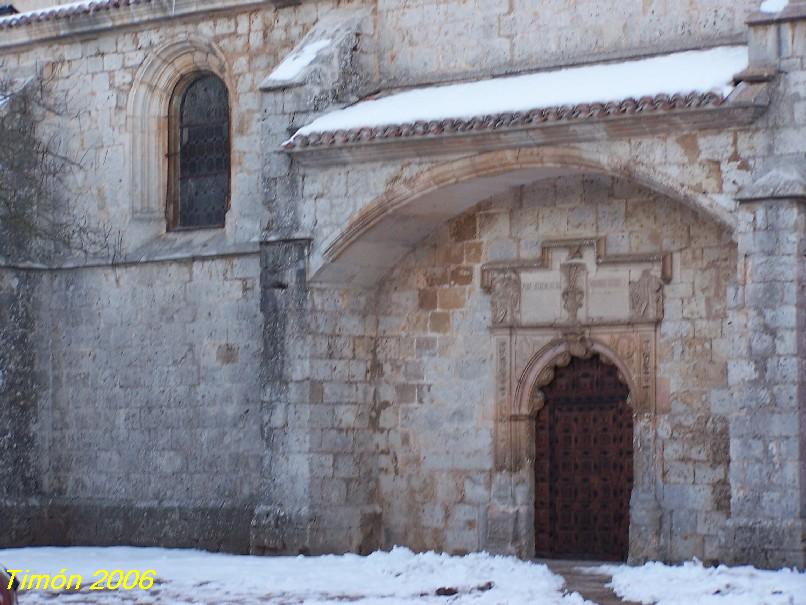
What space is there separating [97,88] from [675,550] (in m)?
7.65

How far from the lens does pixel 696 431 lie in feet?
53.3

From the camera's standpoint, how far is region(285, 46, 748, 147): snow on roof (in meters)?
15.5

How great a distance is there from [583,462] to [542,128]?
9.79ft

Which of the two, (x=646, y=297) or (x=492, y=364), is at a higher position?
(x=646, y=297)

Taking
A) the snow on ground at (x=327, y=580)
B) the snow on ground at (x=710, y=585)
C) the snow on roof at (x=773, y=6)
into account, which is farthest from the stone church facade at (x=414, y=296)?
the snow on ground at (x=327, y=580)

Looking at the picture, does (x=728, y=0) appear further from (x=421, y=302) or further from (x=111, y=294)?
(x=111, y=294)

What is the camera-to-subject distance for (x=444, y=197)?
56.1 feet

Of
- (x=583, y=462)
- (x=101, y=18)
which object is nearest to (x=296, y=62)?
(x=101, y=18)

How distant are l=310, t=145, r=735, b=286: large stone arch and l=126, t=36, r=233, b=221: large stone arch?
3.00m

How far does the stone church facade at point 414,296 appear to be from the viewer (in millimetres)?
15203

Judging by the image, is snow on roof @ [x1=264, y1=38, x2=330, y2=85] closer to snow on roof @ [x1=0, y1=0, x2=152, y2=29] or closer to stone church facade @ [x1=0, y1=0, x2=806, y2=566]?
stone church facade @ [x1=0, y1=0, x2=806, y2=566]

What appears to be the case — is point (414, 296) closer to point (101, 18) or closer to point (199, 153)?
point (199, 153)


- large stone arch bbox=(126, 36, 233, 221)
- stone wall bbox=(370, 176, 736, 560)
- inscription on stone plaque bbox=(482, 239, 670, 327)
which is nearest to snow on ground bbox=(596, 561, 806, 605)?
stone wall bbox=(370, 176, 736, 560)

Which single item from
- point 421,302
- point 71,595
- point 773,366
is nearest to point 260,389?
point 421,302
